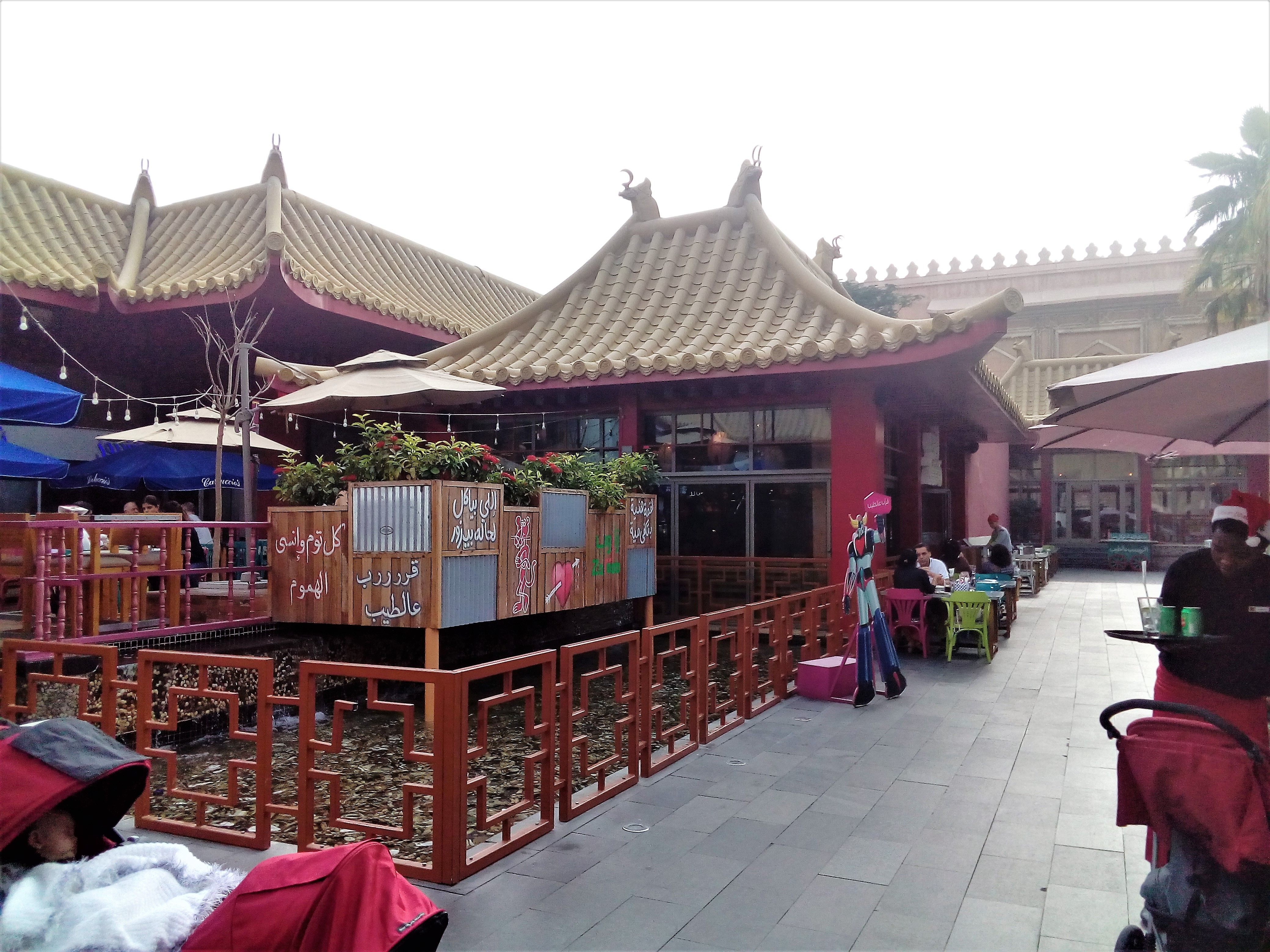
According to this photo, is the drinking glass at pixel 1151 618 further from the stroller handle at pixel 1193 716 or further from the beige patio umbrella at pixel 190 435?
the beige patio umbrella at pixel 190 435

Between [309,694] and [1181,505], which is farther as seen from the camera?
[1181,505]

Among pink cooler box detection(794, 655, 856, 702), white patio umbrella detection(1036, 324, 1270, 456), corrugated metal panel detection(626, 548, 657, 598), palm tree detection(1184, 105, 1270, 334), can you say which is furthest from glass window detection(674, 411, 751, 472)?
palm tree detection(1184, 105, 1270, 334)

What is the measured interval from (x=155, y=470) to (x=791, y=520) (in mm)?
8481

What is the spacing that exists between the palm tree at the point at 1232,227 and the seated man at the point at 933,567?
575 inches

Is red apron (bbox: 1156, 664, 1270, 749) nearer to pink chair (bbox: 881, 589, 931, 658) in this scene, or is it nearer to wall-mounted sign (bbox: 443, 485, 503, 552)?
wall-mounted sign (bbox: 443, 485, 503, 552)

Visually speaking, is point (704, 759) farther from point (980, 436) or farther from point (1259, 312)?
point (1259, 312)

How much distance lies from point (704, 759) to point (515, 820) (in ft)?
5.07

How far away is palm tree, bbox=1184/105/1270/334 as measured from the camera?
2139cm

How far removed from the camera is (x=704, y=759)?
6.18 m

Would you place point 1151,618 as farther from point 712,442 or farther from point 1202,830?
point 712,442

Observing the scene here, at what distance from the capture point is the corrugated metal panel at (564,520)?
8.82m

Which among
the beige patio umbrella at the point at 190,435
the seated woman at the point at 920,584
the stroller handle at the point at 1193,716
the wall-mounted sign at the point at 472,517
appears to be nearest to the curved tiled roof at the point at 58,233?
the beige patio umbrella at the point at 190,435

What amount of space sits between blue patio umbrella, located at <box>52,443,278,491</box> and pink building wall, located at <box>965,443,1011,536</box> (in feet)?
49.4

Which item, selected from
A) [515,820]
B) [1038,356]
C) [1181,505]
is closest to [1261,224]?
[1181,505]
